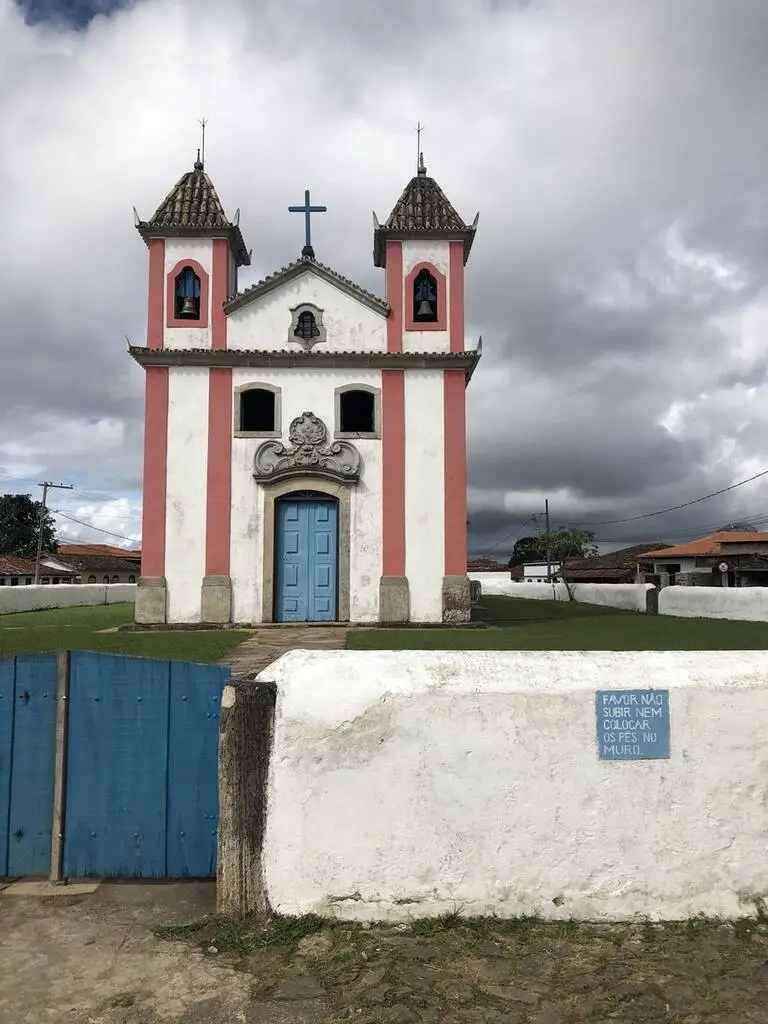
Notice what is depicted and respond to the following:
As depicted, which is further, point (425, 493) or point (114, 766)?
point (425, 493)

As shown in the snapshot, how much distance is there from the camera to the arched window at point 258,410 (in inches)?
496

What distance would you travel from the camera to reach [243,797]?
11.8 feet

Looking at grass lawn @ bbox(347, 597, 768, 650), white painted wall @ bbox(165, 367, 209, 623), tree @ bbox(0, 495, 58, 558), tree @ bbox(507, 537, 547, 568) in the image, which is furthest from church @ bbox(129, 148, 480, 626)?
tree @ bbox(507, 537, 547, 568)

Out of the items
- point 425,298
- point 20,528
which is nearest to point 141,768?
point 425,298

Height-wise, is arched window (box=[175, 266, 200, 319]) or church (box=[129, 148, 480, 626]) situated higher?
arched window (box=[175, 266, 200, 319])

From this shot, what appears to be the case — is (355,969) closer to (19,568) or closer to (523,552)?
(19,568)

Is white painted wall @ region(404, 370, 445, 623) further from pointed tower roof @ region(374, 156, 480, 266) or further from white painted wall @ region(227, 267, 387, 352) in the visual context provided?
pointed tower roof @ region(374, 156, 480, 266)

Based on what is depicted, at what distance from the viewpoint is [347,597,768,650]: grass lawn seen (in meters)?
9.12

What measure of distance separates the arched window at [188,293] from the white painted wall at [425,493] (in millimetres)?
4130

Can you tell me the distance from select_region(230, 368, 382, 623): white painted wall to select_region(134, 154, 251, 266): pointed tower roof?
274 cm

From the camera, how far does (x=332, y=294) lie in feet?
42.7

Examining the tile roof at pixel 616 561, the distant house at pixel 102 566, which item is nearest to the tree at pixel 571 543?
the tile roof at pixel 616 561

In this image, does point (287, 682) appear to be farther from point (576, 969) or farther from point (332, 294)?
point (332, 294)

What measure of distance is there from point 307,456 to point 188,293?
384 cm
